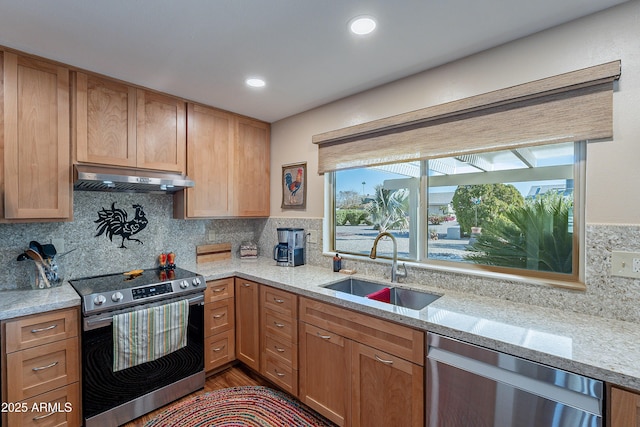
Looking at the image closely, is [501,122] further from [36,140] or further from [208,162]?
[36,140]

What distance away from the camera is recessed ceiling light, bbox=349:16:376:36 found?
4.80 feet

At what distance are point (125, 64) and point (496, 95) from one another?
7.66ft

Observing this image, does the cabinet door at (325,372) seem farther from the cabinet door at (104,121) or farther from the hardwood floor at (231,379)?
the cabinet door at (104,121)

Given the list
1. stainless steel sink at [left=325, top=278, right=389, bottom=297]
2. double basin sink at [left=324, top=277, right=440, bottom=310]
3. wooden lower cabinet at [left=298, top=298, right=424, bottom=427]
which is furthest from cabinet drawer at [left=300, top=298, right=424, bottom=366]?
stainless steel sink at [left=325, top=278, right=389, bottom=297]

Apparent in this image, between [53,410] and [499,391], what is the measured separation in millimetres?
2366

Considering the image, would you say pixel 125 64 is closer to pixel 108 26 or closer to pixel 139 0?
pixel 108 26

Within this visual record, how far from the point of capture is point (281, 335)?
84.4 inches

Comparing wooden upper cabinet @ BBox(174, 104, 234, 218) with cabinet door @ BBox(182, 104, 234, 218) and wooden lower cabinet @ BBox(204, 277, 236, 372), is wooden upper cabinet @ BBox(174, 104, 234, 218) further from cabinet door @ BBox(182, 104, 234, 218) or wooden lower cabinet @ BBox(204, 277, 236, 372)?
wooden lower cabinet @ BBox(204, 277, 236, 372)

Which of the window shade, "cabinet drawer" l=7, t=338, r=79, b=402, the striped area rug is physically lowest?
the striped area rug

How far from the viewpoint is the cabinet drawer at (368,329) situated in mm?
1446

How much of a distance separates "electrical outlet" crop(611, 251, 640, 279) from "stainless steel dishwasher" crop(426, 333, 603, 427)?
65 centimetres

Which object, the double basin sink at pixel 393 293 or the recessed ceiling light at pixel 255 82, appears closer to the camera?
the double basin sink at pixel 393 293

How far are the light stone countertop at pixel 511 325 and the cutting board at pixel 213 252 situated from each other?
42.1 inches

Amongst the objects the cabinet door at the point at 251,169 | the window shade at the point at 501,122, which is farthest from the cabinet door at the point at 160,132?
the window shade at the point at 501,122
